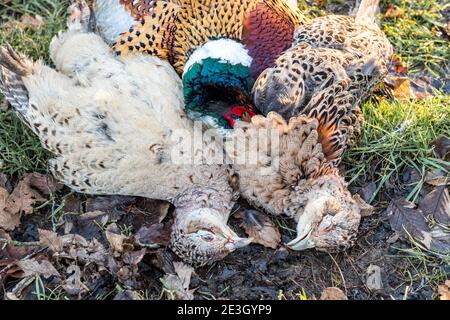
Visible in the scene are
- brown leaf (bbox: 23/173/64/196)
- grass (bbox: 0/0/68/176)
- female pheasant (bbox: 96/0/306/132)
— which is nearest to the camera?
female pheasant (bbox: 96/0/306/132)

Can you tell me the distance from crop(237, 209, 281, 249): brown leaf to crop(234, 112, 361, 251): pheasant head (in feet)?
0.40

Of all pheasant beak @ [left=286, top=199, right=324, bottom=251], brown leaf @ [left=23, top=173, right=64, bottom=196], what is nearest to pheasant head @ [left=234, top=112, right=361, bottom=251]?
pheasant beak @ [left=286, top=199, right=324, bottom=251]

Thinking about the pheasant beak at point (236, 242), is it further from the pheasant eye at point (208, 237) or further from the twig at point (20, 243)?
the twig at point (20, 243)

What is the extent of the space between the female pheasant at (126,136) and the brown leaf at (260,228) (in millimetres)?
144

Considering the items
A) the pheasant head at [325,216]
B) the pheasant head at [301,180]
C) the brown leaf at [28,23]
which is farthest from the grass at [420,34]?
the brown leaf at [28,23]

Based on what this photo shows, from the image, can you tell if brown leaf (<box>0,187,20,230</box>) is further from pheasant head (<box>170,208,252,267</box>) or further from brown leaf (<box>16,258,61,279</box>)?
pheasant head (<box>170,208,252,267</box>)

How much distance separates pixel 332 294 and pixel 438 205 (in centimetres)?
98

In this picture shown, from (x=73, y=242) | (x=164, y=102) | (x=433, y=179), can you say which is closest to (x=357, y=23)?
(x=433, y=179)

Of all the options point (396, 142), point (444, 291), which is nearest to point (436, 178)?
point (396, 142)

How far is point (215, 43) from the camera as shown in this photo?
14.4ft

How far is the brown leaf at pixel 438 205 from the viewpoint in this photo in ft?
13.3

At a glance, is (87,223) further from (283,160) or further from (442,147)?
(442,147)

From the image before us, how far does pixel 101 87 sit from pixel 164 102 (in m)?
0.41

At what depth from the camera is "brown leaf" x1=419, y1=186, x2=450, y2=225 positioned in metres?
4.06
